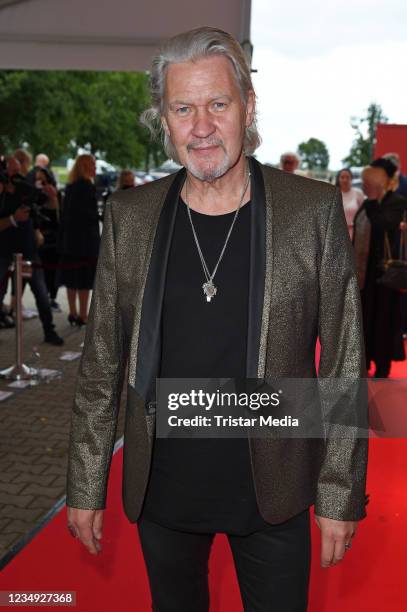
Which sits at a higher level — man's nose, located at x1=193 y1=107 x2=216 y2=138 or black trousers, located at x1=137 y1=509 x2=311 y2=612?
man's nose, located at x1=193 y1=107 x2=216 y2=138

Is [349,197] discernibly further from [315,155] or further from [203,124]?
[315,155]

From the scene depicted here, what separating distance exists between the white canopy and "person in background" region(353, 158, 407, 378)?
275cm

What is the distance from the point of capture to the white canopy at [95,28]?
8.17 metres

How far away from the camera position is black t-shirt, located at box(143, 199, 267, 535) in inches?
64.7

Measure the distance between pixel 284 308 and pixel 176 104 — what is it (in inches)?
20.5

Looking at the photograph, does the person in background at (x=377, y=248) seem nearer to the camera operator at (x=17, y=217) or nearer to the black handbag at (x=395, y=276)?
the black handbag at (x=395, y=276)

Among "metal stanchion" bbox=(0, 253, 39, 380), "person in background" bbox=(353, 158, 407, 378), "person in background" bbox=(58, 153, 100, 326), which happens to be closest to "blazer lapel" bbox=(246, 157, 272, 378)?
"person in background" bbox=(353, 158, 407, 378)

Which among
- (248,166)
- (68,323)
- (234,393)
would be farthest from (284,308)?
(68,323)

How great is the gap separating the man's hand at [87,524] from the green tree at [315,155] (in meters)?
32.5

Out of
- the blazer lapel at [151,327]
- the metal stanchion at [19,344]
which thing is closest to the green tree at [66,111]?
the metal stanchion at [19,344]

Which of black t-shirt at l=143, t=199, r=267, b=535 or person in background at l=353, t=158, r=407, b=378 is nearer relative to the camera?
black t-shirt at l=143, t=199, r=267, b=535

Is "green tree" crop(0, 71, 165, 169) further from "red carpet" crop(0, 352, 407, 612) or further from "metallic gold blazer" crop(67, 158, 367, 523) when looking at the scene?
"metallic gold blazer" crop(67, 158, 367, 523)

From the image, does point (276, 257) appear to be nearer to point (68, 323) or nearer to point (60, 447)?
point (60, 447)

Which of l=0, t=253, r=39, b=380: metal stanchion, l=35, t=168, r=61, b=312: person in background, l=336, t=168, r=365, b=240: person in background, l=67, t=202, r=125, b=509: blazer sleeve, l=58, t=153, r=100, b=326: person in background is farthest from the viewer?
l=336, t=168, r=365, b=240: person in background
